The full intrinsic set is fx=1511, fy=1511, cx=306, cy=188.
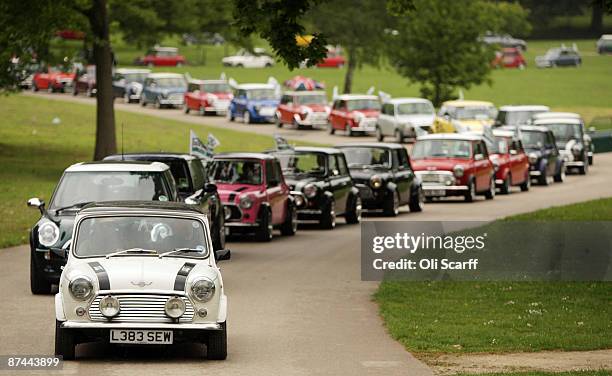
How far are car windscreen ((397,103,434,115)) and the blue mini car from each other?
9.62m

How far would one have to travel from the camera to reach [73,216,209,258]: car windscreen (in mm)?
14141

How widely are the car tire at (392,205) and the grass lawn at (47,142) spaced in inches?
303

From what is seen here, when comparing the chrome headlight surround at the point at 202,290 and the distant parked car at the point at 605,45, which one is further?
the distant parked car at the point at 605,45

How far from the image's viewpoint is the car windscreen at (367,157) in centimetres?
3469

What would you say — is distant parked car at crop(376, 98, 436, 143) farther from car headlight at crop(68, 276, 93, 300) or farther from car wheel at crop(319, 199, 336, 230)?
car headlight at crop(68, 276, 93, 300)

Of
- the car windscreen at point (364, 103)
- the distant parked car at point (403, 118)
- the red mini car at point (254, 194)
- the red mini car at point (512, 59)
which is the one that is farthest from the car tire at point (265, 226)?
the red mini car at point (512, 59)

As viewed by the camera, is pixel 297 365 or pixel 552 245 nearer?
pixel 297 365

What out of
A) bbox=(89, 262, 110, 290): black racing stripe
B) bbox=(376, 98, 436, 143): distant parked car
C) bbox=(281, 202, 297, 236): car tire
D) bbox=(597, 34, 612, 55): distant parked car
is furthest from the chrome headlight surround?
bbox=(597, 34, 612, 55): distant parked car

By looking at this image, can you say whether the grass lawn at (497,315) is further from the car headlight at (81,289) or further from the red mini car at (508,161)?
the red mini car at (508,161)

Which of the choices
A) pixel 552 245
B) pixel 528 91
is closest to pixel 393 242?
pixel 552 245

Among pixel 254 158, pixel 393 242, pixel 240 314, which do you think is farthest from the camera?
pixel 254 158

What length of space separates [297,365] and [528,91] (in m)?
73.8

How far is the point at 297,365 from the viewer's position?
13492 mm

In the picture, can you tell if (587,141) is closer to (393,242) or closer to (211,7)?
(211,7)
